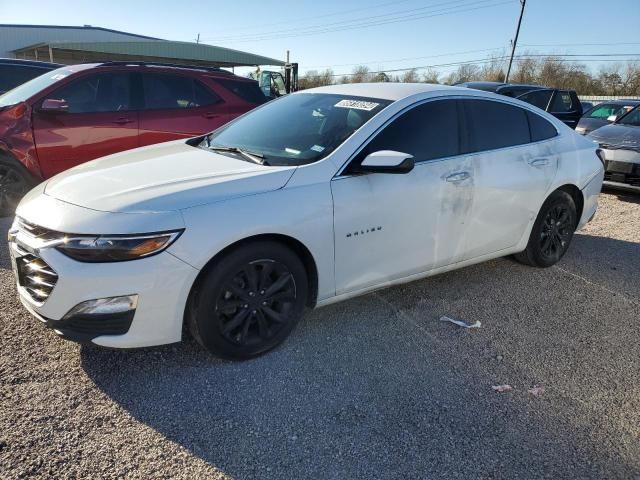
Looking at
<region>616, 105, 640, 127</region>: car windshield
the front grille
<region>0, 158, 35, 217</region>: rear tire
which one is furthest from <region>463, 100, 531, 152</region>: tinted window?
<region>616, 105, 640, 127</region>: car windshield

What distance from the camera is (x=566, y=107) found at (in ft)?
38.9

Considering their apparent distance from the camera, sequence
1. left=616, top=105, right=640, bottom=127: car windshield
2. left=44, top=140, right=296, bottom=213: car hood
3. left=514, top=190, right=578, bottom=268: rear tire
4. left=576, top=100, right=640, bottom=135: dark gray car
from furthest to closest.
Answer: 1. left=576, top=100, right=640, bottom=135: dark gray car
2. left=616, top=105, right=640, bottom=127: car windshield
3. left=514, top=190, right=578, bottom=268: rear tire
4. left=44, top=140, right=296, bottom=213: car hood

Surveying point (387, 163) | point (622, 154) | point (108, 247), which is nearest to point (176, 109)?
point (387, 163)

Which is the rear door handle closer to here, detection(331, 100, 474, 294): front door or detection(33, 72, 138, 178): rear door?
detection(33, 72, 138, 178): rear door

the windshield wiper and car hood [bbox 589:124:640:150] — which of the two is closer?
the windshield wiper

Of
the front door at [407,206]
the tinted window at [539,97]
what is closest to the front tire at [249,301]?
the front door at [407,206]

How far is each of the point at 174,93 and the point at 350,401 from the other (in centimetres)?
485

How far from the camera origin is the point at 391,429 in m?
2.39

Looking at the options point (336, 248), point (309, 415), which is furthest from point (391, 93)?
point (309, 415)

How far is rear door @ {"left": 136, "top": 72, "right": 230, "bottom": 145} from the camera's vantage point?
588 centimetres

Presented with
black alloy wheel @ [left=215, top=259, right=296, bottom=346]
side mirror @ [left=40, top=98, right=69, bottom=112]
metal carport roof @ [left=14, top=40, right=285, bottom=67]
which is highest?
metal carport roof @ [left=14, top=40, right=285, bottom=67]

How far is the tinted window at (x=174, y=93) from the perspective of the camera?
595 centimetres

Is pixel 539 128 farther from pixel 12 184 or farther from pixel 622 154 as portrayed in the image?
pixel 12 184

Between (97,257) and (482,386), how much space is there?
7.13 feet
